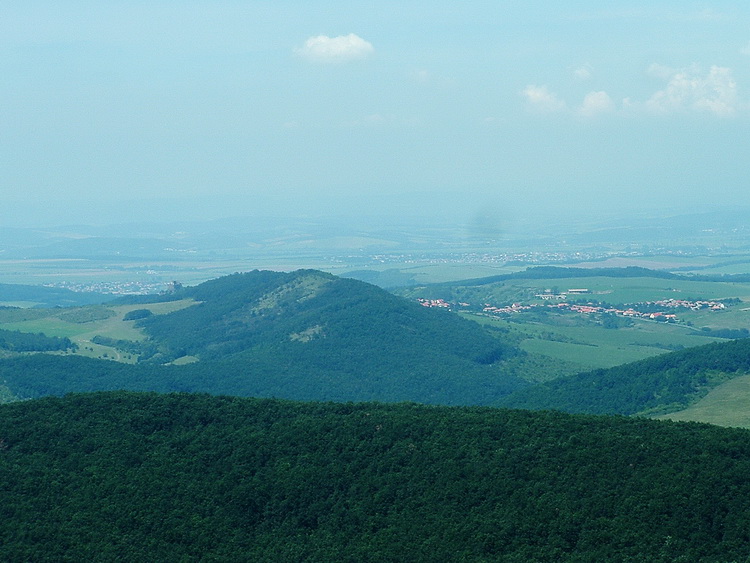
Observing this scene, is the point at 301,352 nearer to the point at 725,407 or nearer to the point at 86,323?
the point at 86,323

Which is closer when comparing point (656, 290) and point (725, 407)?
point (725, 407)

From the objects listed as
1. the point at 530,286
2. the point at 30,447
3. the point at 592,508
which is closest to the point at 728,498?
the point at 592,508

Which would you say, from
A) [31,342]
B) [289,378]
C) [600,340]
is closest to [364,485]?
[289,378]

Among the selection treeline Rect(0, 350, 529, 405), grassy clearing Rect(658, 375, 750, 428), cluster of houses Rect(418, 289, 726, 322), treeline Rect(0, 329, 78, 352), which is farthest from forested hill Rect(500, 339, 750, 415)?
cluster of houses Rect(418, 289, 726, 322)

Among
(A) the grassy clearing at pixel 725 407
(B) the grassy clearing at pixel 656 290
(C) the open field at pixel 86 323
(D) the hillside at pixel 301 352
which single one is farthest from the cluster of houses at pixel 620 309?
(A) the grassy clearing at pixel 725 407

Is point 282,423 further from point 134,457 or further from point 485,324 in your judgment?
point 485,324

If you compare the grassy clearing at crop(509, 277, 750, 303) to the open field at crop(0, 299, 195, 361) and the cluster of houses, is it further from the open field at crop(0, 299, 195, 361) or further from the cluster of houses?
the open field at crop(0, 299, 195, 361)
